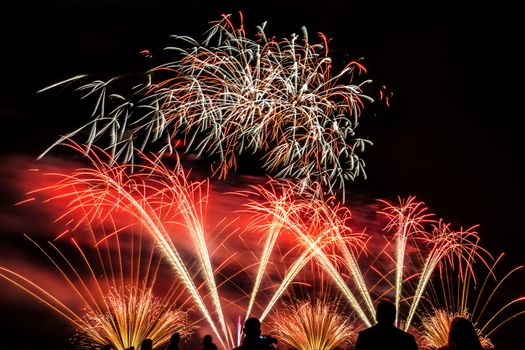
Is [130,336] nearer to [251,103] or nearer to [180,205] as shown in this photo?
[180,205]

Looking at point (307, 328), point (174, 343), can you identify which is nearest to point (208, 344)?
point (174, 343)

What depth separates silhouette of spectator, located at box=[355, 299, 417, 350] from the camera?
577 centimetres

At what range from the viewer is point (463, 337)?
6.06m


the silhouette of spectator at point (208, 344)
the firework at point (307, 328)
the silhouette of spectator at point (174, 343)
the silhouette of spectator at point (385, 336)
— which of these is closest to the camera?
the silhouette of spectator at point (385, 336)

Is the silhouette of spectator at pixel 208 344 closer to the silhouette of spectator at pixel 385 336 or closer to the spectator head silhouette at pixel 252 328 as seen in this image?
the spectator head silhouette at pixel 252 328

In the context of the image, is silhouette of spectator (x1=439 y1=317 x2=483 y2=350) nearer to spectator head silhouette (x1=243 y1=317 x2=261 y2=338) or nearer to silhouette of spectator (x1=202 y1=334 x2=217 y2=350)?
spectator head silhouette (x1=243 y1=317 x2=261 y2=338)

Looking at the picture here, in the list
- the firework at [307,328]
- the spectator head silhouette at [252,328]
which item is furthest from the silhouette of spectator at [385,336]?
the firework at [307,328]

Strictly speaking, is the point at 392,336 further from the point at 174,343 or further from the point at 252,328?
the point at 174,343

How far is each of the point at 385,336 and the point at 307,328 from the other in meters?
15.5

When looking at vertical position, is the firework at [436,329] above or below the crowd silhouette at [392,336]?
below

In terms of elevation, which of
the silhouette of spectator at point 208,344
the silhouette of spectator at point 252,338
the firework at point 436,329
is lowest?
the firework at point 436,329

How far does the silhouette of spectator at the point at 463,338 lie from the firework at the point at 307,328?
14.5 meters

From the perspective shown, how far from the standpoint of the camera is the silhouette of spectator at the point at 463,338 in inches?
237

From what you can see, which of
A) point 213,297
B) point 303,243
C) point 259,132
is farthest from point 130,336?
point 259,132
